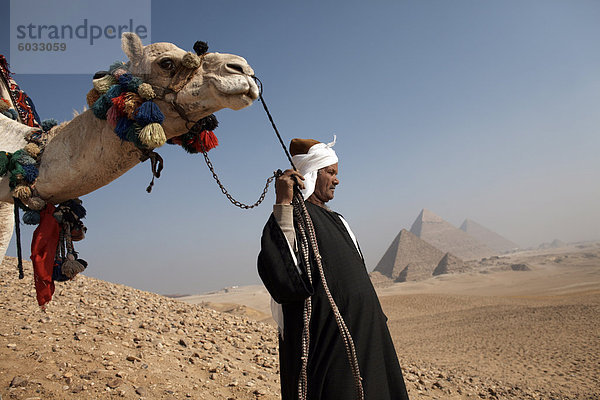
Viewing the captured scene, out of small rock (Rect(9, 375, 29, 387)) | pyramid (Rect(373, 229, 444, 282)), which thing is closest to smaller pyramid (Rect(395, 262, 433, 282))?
pyramid (Rect(373, 229, 444, 282))

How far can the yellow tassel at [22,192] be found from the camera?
1.98 meters

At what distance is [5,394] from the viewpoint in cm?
267

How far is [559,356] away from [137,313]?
8808mm

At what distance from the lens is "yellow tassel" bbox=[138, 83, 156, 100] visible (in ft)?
6.17

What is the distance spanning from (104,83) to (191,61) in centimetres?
51

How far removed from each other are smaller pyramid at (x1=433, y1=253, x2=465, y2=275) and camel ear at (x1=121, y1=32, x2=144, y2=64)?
5052cm

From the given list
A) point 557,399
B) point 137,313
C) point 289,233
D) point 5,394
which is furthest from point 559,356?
point 5,394

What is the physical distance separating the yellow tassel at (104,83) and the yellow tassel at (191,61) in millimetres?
423

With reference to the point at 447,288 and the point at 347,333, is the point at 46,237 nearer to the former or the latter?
the point at 347,333

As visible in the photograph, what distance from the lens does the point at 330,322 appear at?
1699 mm

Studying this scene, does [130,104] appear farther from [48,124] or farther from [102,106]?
[48,124]

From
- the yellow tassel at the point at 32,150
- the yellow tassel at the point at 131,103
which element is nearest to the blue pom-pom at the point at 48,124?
the yellow tassel at the point at 32,150

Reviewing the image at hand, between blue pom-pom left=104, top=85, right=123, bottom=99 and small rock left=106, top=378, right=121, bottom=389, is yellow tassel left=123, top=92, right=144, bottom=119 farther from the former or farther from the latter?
small rock left=106, top=378, right=121, bottom=389

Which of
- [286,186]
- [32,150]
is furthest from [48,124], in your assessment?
[286,186]
